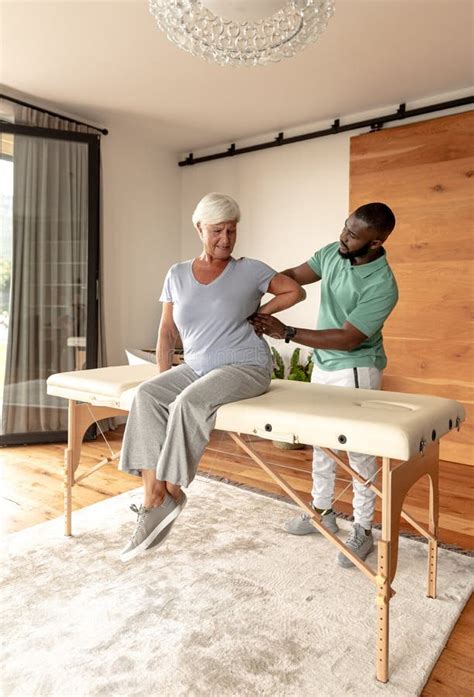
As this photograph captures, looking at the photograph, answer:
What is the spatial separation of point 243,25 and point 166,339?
1.05 metres

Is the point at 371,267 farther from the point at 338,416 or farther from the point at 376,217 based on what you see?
the point at 338,416

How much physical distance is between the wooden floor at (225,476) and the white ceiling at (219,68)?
6.94ft

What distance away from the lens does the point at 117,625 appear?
1.56 metres

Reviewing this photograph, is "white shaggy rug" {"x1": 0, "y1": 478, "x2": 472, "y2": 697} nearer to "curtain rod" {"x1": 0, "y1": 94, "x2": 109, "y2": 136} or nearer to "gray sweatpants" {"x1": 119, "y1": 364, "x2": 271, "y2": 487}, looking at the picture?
"gray sweatpants" {"x1": 119, "y1": 364, "x2": 271, "y2": 487}

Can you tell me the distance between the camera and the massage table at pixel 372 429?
53.0 inches

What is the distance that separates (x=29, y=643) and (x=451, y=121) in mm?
3303

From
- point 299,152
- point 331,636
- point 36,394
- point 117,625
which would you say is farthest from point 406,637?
point 299,152

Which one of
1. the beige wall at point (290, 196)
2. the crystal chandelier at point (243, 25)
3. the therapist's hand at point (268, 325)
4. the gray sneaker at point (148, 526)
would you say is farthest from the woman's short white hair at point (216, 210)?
the beige wall at point (290, 196)

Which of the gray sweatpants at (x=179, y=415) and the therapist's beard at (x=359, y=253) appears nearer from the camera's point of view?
the gray sweatpants at (x=179, y=415)

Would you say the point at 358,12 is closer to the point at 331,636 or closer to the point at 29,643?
the point at 331,636

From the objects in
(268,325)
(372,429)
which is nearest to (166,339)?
(268,325)

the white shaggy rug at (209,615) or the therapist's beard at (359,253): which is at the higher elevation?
the therapist's beard at (359,253)

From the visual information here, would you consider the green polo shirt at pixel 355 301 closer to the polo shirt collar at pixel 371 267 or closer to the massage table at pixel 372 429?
the polo shirt collar at pixel 371 267

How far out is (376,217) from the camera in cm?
182
